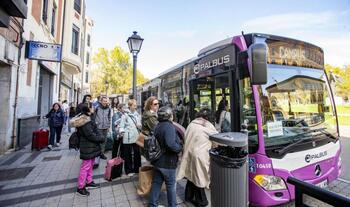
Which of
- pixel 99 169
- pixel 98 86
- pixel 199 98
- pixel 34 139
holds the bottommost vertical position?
pixel 99 169

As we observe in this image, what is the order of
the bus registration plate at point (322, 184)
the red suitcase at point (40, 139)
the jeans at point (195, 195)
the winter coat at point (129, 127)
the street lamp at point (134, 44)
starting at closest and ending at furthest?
1. the bus registration plate at point (322, 184)
2. the jeans at point (195, 195)
3. the winter coat at point (129, 127)
4. the street lamp at point (134, 44)
5. the red suitcase at point (40, 139)

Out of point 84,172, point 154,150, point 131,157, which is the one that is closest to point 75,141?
point 84,172

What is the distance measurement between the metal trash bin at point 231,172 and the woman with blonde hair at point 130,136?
2.69 metres

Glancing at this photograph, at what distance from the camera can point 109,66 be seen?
32.9 m

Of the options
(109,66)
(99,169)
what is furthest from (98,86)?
(99,169)

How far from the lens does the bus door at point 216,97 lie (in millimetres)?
3787

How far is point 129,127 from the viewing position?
4.71 metres

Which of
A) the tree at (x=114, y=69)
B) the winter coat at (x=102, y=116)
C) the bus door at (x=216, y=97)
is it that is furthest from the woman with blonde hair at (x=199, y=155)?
the tree at (x=114, y=69)

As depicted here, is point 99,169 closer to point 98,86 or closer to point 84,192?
point 84,192

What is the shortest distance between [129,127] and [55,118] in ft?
14.5

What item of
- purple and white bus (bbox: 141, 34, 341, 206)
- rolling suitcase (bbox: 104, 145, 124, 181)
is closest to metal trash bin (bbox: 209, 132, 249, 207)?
purple and white bus (bbox: 141, 34, 341, 206)

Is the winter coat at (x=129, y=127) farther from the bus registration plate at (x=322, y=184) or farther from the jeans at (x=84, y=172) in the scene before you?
the bus registration plate at (x=322, y=184)

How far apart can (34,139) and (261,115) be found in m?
7.81

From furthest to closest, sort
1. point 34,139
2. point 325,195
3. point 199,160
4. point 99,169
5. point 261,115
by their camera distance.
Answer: point 34,139 → point 99,169 → point 199,160 → point 261,115 → point 325,195
